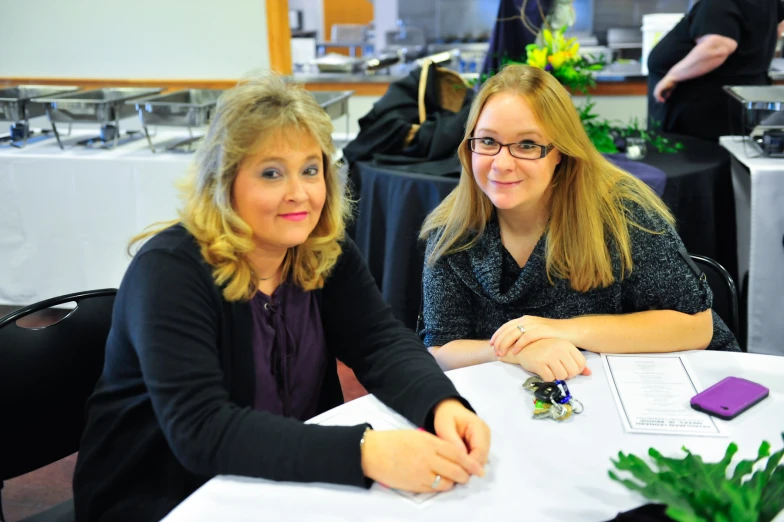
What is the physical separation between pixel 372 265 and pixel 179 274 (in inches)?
67.1

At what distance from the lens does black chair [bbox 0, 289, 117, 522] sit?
51.2 inches

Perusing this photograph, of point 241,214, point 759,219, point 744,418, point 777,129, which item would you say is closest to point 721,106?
point 777,129

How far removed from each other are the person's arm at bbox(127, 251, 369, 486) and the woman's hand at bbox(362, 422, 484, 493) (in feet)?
0.07

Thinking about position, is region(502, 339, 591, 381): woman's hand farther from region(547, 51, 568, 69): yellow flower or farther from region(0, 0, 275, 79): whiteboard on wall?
region(0, 0, 275, 79): whiteboard on wall

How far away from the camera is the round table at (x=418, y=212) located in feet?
8.57

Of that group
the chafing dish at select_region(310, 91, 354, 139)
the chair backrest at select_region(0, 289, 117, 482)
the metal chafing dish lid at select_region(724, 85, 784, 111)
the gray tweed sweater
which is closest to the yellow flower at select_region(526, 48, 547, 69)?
the metal chafing dish lid at select_region(724, 85, 784, 111)

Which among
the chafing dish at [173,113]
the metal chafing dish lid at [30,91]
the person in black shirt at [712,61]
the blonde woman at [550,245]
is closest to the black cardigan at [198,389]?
the blonde woman at [550,245]

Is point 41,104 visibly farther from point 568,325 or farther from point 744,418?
point 744,418

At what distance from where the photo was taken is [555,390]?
1231 millimetres

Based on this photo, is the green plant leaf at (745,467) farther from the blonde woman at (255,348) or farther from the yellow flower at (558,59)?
the yellow flower at (558,59)

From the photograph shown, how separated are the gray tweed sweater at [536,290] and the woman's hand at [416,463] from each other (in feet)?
1.97

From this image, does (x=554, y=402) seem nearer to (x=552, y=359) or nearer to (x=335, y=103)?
(x=552, y=359)

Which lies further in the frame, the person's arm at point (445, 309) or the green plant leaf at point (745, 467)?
the person's arm at point (445, 309)

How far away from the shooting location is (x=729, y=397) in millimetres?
1203
